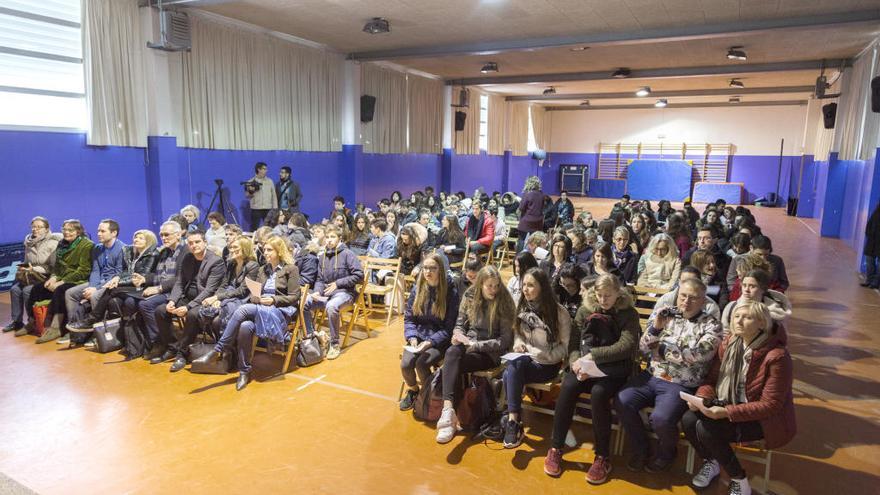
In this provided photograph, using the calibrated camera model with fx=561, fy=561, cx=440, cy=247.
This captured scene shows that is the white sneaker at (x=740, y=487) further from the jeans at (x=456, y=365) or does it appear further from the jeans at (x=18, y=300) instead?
the jeans at (x=18, y=300)

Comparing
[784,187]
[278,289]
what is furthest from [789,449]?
[784,187]

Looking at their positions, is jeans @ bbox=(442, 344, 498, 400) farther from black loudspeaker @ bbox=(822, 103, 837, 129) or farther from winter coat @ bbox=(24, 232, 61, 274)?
black loudspeaker @ bbox=(822, 103, 837, 129)

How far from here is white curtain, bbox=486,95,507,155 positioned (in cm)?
1936

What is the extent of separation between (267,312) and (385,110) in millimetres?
9573

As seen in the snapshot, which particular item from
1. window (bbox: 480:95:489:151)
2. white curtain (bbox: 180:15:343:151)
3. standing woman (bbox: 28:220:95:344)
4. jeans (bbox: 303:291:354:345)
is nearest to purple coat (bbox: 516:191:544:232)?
jeans (bbox: 303:291:354:345)

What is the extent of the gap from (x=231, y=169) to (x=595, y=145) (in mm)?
18538

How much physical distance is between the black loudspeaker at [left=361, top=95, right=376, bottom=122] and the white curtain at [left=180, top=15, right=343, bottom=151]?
602 millimetres

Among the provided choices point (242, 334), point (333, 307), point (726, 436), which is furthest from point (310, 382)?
point (726, 436)

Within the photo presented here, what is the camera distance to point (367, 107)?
40.1 feet

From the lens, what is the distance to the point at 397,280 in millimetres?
6258

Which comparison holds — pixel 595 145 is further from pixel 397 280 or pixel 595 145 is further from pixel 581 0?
pixel 397 280

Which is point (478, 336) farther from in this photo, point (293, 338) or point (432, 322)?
point (293, 338)

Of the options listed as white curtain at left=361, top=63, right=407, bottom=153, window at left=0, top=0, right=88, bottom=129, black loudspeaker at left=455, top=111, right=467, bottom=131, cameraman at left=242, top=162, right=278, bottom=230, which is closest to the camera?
window at left=0, top=0, right=88, bottom=129

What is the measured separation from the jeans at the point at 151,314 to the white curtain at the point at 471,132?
12.7 m
